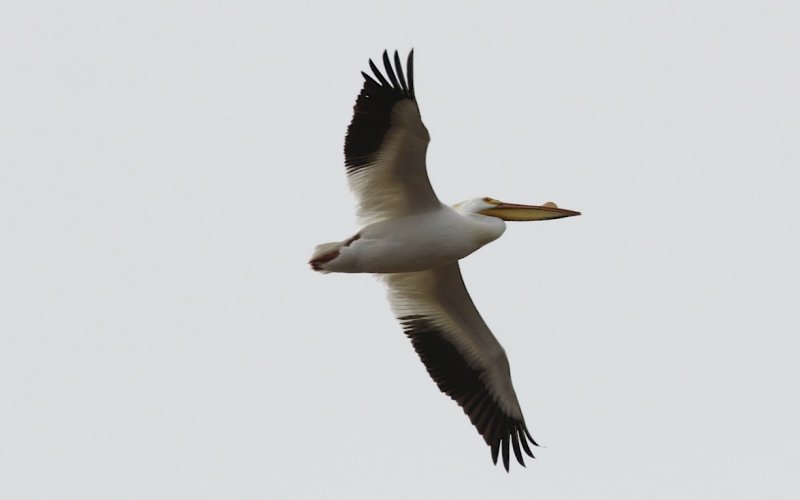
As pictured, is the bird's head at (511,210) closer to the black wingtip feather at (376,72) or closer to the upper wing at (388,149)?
the upper wing at (388,149)

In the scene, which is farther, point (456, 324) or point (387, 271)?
point (456, 324)

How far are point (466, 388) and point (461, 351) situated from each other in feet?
1.20

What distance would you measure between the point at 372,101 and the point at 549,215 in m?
2.51

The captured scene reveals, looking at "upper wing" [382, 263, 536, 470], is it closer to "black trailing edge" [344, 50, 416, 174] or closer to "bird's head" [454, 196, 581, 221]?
"bird's head" [454, 196, 581, 221]

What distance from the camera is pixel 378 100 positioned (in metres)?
10.7

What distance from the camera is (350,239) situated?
1146cm

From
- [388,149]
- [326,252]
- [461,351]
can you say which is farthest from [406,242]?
[461,351]

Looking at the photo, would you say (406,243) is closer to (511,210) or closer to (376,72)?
(511,210)

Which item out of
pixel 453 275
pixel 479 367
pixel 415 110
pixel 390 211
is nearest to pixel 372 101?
pixel 415 110

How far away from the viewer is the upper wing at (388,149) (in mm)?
10664

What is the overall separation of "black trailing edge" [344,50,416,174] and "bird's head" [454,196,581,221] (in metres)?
1.38

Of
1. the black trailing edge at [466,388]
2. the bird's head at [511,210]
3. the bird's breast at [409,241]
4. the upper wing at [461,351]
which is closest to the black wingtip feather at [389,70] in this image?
the bird's breast at [409,241]

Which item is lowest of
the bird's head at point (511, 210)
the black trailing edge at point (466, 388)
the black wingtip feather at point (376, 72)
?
the black trailing edge at point (466, 388)

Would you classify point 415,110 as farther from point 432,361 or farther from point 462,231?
point 432,361
